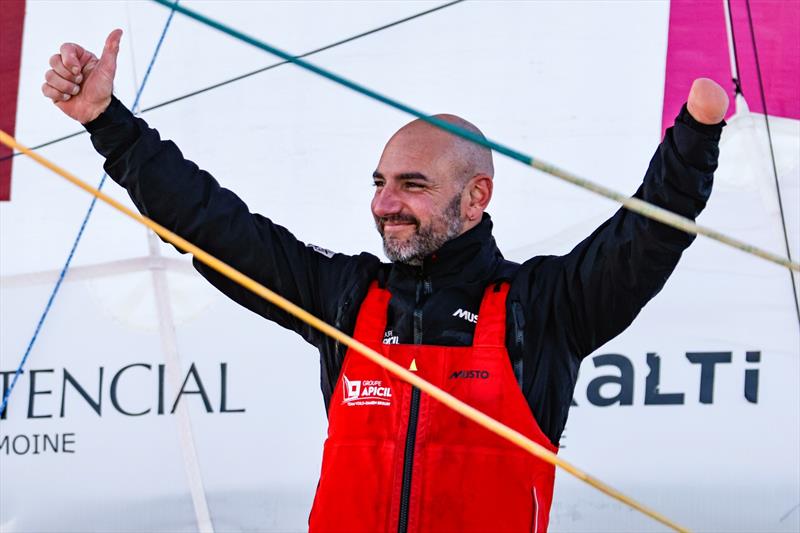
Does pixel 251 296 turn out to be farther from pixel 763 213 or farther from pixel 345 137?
Answer: pixel 763 213

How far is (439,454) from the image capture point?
1520 millimetres

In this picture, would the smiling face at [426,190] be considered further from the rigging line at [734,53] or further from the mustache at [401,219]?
the rigging line at [734,53]

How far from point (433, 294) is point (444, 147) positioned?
22 centimetres

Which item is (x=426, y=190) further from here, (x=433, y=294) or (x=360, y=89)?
(x=360, y=89)

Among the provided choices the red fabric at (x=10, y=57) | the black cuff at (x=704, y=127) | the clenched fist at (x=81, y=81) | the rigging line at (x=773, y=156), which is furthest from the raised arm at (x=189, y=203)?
the rigging line at (x=773, y=156)

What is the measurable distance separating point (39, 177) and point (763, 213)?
1.35m

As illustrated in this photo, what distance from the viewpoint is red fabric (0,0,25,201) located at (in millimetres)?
2369

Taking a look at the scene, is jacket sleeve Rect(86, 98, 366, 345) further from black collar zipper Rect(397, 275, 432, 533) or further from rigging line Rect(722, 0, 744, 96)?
rigging line Rect(722, 0, 744, 96)

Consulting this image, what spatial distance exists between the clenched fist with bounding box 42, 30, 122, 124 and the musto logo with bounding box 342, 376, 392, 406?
0.48 m

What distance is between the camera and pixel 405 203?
168cm

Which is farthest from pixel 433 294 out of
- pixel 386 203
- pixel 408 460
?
pixel 408 460

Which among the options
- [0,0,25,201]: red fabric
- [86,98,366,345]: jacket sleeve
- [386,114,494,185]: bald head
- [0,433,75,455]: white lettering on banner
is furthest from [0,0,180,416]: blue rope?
[386,114,494,185]: bald head

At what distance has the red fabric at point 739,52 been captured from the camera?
2287 millimetres

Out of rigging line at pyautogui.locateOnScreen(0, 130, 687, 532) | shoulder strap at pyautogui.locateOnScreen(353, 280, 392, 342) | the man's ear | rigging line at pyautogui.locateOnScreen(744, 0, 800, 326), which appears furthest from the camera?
rigging line at pyautogui.locateOnScreen(744, 0, 800, 326)
